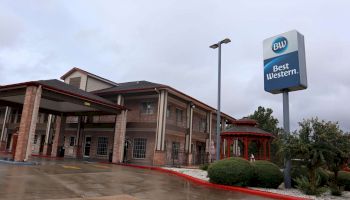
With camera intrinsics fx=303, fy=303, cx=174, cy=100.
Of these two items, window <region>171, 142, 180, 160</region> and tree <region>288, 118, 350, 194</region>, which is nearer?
tree <region>288, 118, 350, 194</region>

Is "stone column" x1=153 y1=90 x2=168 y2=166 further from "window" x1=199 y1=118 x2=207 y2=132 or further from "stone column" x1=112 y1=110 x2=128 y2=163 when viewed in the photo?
"window" x1=199 y1=118 x2=207 y2=132

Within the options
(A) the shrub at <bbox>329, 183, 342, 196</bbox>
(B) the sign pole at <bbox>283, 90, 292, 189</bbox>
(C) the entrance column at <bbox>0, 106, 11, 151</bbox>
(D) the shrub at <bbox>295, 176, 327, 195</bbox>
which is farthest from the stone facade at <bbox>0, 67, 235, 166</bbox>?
(A) the shrub at <bbox>329, 183, 342, 196</bbox>

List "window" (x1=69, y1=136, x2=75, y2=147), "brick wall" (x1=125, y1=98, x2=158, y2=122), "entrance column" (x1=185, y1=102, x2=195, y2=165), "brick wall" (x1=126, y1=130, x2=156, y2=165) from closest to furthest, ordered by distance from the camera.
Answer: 1. "brick wall" (x1=126, y1=130, x2=156, y2=165)
2. "brick wall" (x1=125, y1=98, x2=158, y2=122)
3. "entrance column" (x1=185, y1=102, x2=195, y2=165)
4. "window" (x1=69, y1=136, x2=75, y2=147)

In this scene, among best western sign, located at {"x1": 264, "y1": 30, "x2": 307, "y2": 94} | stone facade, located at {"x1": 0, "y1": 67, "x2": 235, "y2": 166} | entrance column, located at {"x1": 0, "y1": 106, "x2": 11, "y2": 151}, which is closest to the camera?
best western sign, located at {"x1": 264, "y1": 30, "x2": 307, "y2": 94}

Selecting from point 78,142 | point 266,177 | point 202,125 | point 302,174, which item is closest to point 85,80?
point 78,142

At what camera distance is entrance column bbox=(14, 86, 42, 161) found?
19.8 m

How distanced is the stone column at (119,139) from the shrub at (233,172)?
14.2 metres

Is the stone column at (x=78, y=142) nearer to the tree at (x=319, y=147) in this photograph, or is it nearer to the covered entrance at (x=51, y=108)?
the covered entrance at (x=51, y=108)

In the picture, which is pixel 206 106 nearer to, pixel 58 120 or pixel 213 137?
pixel 213 137

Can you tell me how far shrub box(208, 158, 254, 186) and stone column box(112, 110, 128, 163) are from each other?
46.5ft

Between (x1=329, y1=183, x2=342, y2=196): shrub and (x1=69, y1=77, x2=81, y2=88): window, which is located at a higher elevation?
(x1=69, y1=77, x2=81, y2=88): window

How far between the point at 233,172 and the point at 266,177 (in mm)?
1623

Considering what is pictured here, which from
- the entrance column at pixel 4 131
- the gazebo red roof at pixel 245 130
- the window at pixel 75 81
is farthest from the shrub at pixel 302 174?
the entrance column at pixel 4 131

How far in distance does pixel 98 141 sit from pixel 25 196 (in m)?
23.5
